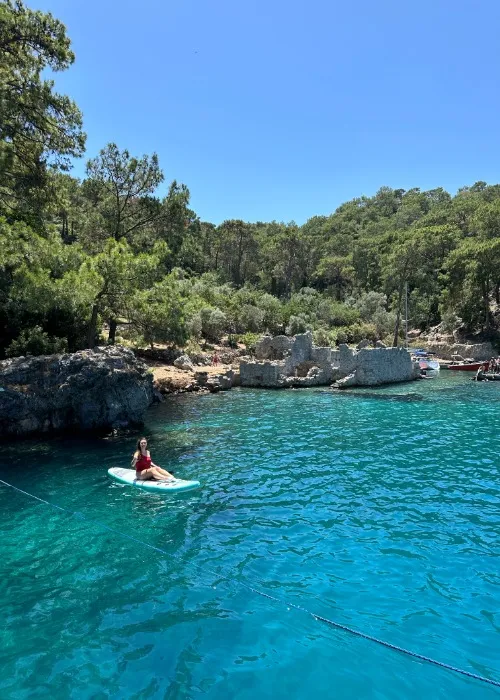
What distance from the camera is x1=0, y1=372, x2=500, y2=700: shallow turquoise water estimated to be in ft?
19.2

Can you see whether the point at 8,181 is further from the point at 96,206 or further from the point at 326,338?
the point at 326,338

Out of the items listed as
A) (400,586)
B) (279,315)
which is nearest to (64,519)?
(400,586)

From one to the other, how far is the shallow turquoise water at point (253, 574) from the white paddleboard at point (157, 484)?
24 cm

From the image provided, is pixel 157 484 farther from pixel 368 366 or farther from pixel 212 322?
pixel 212 322

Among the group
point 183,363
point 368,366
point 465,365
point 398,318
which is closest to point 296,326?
point 398,318

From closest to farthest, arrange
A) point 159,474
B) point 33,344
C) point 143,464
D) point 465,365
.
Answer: point 159,474, point 143,464, point 33,344, point 465,365

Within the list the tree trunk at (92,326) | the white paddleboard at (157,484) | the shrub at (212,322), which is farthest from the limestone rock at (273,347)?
the white paddleboard at (157,484)

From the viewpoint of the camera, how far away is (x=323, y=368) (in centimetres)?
3266

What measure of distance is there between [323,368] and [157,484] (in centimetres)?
2202

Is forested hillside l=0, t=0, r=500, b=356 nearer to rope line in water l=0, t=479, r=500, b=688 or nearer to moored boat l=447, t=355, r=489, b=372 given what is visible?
moored boat l=447, t=355, r=489, b=372

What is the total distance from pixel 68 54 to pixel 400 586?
17.6 meters

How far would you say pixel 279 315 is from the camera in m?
49.5

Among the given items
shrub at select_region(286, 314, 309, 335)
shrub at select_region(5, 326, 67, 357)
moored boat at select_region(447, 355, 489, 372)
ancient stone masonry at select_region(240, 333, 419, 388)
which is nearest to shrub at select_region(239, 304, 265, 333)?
shrub at select_region(286, 314, 309, 335)

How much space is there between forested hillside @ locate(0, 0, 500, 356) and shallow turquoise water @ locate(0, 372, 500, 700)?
774 centimetres
